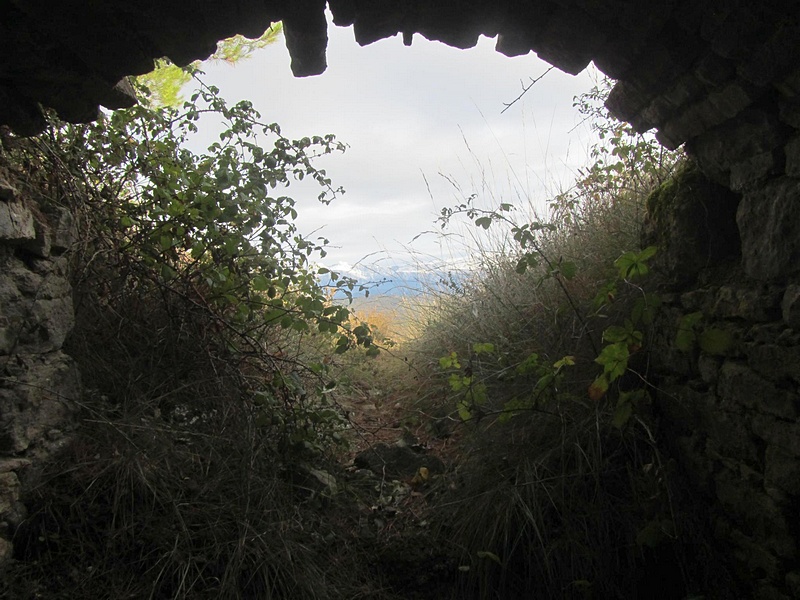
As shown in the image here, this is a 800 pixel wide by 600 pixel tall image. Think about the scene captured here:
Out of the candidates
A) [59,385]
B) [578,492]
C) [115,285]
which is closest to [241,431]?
[59,385]

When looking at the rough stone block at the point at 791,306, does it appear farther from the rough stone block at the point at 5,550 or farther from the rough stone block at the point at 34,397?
the rough stone block at the point at 5,550

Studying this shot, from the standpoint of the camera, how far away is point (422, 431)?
150 inches

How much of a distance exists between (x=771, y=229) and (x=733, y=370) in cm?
55

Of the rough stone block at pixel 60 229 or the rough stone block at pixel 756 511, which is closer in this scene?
the rough stone block at pixel 756 511

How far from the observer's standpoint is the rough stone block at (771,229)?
1.71 metres

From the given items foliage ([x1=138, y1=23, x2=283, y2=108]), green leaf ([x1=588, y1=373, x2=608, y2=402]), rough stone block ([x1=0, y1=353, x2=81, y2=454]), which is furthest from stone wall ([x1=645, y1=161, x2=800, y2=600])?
foliage ([x1=138, y1=23, x2=283, y2=108])

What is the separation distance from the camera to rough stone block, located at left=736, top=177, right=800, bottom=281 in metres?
1.71

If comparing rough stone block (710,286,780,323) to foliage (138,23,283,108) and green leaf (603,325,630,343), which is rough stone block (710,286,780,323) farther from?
foliage (138,23,283,108)

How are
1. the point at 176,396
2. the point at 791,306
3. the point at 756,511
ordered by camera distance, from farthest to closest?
the point at 176,396, the point at 756,511, the point at 791,306

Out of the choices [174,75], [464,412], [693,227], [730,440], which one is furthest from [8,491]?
[174,75]

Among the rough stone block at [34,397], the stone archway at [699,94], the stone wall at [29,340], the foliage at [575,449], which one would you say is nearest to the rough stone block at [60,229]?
the stone wall at [29,340]

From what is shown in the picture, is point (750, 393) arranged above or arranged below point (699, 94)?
below

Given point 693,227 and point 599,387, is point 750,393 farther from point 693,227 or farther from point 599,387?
point 693,227

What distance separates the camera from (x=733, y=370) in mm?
1985
